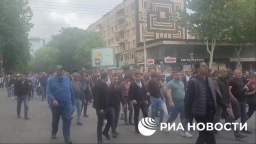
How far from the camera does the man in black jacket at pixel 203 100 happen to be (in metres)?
8.30

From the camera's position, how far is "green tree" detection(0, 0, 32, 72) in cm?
3562

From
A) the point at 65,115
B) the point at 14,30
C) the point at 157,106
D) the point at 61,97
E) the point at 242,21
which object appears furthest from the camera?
the point at 242,21

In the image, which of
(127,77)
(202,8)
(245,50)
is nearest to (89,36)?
(245,50)

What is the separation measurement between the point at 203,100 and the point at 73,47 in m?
82.1

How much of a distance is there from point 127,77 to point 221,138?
491 centimetres

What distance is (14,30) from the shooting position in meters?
36.9

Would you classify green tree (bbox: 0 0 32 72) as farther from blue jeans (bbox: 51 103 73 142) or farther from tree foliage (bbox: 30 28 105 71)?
tree foliage (bbox: 30 28 105 71)

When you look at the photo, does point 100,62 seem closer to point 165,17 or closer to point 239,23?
point 165,17

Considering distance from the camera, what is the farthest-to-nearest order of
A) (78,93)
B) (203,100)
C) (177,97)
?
(78,93) < (177,97) < (203,100)

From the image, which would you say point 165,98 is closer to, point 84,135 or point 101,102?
point 84,135

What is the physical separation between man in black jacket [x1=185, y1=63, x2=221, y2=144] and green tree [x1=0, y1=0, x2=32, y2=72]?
28549mm

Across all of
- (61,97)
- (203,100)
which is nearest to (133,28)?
(61,97)

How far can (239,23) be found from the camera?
48.1 m

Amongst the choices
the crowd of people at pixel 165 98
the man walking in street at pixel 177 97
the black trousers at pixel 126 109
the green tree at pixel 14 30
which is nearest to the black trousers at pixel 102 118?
the crowd of people at pixel 165 98
